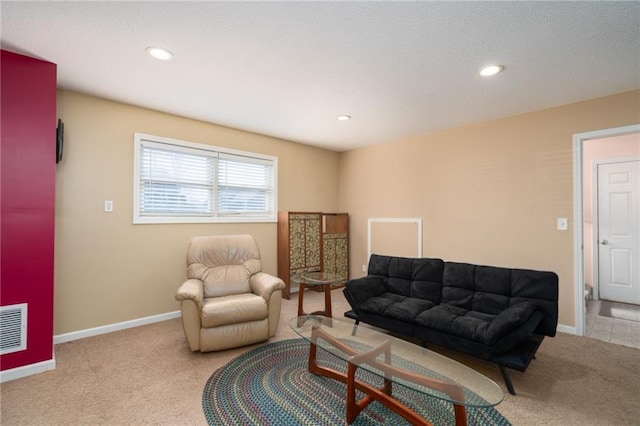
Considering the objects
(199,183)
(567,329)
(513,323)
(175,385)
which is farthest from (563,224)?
(199,183)

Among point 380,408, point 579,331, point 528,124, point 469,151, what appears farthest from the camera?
point 469,151

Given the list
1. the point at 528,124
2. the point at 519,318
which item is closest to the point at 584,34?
the point at 528,124

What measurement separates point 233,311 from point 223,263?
2.88ft

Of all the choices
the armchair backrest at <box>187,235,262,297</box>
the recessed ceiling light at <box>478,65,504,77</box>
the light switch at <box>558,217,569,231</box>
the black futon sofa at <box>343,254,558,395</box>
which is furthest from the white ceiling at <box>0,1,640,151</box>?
the black futon sofa at <box>343,254,558,395</box>

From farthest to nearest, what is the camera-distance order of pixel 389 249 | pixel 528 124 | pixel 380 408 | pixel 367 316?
pixel 389 249, pixel 528 124, pixel 367 316, pixel 380 408

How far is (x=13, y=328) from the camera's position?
2205mm

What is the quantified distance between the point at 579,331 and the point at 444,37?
3258mm

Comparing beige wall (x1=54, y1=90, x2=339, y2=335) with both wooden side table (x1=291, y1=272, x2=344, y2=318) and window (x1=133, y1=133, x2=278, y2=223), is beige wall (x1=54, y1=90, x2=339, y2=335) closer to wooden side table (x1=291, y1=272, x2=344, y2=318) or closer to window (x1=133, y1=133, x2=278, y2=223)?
window (x1=133, y1=133, x2=278, y2=223)

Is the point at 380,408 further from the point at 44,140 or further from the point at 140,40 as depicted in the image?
the point at 44,140

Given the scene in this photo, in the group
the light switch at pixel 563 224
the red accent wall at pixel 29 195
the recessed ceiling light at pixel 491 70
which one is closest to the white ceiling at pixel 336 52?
the recessed ceiling light at pixel 491 70

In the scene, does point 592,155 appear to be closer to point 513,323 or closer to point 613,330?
point 613,330

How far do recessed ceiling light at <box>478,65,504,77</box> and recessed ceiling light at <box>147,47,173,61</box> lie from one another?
8.15ft

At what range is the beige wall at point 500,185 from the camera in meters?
3.18

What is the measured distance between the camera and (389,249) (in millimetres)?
4777
